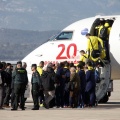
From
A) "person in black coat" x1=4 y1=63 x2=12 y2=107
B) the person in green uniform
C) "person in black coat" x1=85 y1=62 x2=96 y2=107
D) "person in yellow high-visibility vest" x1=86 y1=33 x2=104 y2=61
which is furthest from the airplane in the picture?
the person in green uniform

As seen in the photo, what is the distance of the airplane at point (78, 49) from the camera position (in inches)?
1566

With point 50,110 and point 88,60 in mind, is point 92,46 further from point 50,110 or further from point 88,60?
point 50,110

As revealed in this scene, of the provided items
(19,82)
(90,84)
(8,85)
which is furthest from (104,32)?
(19,82)

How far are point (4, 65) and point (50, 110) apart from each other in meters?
3.64

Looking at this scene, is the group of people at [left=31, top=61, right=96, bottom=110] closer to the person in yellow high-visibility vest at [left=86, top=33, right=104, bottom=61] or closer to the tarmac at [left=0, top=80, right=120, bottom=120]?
the tarmac at [left=0, top=80, right=120, bottom=120]

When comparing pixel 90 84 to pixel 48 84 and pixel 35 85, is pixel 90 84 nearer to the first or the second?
pixel 48 84

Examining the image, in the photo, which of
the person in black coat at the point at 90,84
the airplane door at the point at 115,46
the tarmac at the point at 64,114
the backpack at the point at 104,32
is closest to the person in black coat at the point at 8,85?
the tarmac at the point at 64,114

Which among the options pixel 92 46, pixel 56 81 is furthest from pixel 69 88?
pixel 92 46

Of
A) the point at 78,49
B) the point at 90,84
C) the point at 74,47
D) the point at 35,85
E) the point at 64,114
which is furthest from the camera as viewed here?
the point at 74,47

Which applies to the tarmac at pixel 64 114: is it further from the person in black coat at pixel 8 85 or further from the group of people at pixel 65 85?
the person in black coat at pixel 8 85

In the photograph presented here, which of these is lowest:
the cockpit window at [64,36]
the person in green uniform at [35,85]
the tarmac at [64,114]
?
the tarmac at [64,114]

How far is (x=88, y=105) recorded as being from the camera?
3806 centimetres

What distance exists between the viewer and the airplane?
39781mm

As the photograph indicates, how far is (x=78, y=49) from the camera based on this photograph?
4031 cm
